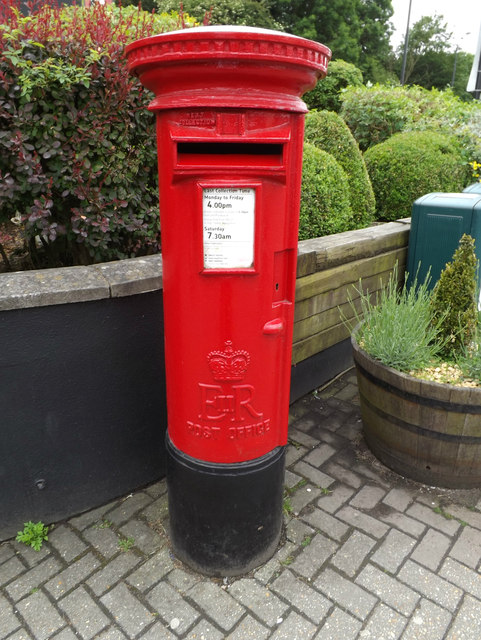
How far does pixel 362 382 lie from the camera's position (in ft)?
9.46

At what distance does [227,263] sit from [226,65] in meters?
0.62

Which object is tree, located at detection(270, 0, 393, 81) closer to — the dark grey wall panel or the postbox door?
the dark grey wall panel

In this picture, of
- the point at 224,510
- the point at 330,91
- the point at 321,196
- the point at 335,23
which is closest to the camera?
the point at 224,510

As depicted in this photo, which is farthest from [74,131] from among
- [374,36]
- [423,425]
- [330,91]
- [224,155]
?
[374,36]

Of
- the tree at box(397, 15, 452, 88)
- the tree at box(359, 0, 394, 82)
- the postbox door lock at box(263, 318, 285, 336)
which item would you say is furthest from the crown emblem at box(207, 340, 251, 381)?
the tree at box(397, 15, 452, 88)

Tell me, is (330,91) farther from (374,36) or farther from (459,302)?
(374,36)

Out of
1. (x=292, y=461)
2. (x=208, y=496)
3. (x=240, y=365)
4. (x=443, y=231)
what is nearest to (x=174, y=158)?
(x=240, y=365)

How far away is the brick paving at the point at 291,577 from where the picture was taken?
1.95m

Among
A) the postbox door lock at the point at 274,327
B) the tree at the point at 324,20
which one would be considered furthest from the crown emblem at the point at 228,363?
the tree at the point at 324,20

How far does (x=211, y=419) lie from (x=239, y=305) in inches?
19.2

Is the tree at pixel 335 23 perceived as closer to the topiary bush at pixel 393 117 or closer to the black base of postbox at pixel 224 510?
the topiary bush at pixel 393 117

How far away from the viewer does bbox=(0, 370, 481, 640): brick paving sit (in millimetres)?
1949

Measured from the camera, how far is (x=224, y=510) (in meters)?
2.08

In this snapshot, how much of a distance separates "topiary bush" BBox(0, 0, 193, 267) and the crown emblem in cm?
114
